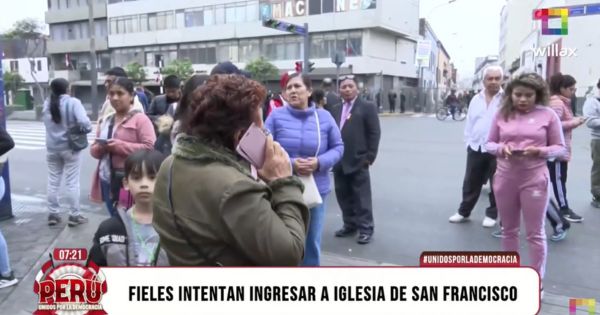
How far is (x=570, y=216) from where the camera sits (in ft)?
19.8

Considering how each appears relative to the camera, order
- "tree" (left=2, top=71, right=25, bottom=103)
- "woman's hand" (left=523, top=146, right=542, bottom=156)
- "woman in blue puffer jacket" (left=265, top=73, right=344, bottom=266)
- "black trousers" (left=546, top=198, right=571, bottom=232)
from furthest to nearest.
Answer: "tree" (left=2, top=71, right=25, bottom=103) → "black trousers" (left=546, top=198, right=571, bottom=232) → "woman in blue puffer jacket" (left=265, top=73, right=344, bottom=266) → "woman's hand" (left=523, top=146, right=542, bottom=156)

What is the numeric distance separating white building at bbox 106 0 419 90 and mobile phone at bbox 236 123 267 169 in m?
36.6

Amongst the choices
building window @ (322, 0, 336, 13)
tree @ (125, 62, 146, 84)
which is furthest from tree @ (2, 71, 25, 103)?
building window @ (322, 0, 336, 13)

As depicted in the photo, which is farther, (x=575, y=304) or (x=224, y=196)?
(x=575, y=304)

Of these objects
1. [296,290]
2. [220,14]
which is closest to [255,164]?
[296,290]

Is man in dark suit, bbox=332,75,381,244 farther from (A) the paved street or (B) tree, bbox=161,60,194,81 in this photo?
(B) tree, bbox=161,60,194,81

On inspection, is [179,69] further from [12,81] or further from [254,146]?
[254,146]

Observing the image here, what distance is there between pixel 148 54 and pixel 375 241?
1815 inches

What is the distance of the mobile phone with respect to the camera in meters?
1.72

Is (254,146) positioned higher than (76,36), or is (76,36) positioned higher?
(76,36)

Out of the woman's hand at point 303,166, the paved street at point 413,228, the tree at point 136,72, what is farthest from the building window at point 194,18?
the woman's hand at point 303,166

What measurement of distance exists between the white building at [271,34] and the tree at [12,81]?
940 centimetres

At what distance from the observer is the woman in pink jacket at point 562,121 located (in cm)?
593

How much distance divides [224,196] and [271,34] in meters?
40.6
